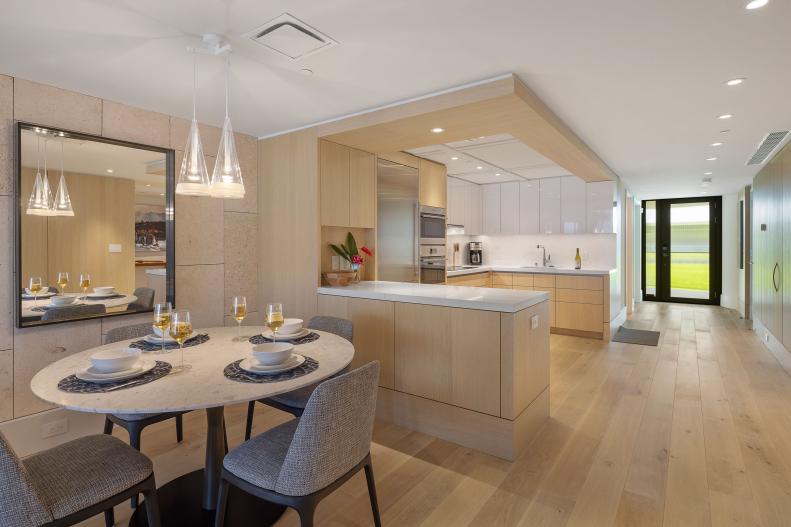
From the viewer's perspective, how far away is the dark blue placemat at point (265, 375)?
1.63 meters

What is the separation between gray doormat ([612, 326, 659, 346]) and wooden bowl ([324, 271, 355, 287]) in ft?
13.3

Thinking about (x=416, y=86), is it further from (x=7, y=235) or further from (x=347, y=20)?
(x=7, y=235)

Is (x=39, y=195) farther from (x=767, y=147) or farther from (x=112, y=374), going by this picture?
(x=767, y=147)

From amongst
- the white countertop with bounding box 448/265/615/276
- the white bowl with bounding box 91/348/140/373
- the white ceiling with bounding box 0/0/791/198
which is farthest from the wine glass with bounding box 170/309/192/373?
the white countertop with bounding box 448/265/615/276

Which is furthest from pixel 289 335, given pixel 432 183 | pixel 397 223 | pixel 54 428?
pixel 432 183

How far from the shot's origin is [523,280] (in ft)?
20.5

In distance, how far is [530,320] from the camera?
2.78 meters

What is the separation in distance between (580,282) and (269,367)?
16.8 ft

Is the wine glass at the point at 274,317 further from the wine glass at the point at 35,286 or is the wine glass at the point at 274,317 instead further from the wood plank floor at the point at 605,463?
the wine glass at the point at 35,286

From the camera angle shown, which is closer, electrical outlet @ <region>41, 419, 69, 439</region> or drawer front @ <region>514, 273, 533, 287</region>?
electrical outlet @ <region>41, 419, 69, 439</region>

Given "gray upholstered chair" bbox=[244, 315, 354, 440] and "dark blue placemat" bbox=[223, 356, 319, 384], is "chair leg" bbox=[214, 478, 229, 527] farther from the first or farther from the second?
"gray upholstered chair" bbox=[244, 315, 354, 440]

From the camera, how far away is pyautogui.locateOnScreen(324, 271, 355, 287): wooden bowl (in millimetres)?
3512

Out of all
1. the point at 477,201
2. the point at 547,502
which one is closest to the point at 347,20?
the point at 547,502

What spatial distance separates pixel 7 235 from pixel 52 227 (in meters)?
0.22
